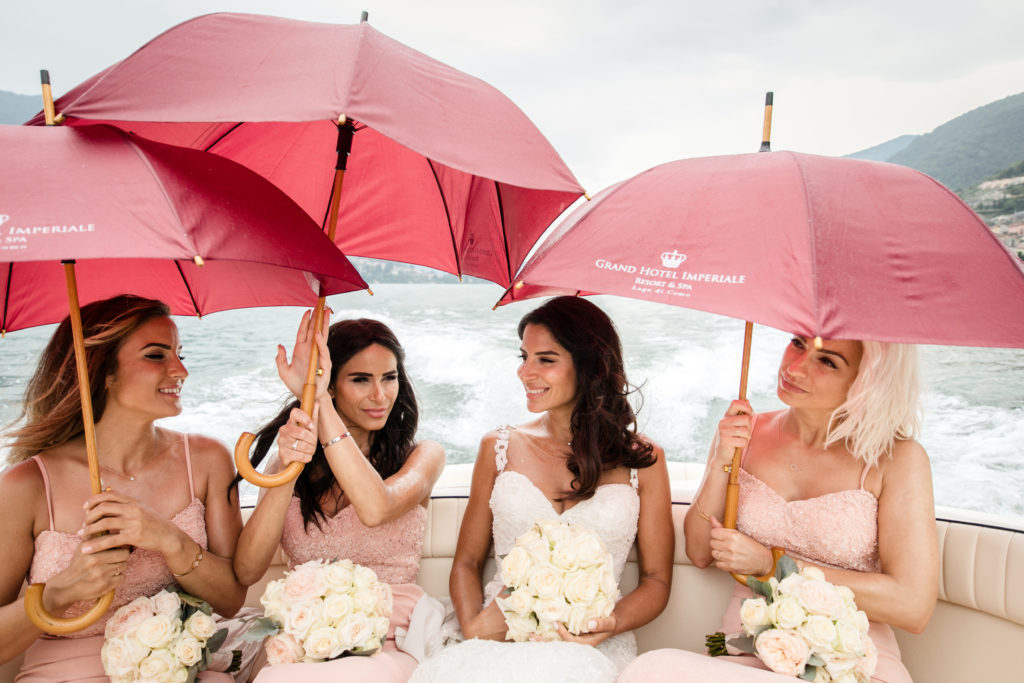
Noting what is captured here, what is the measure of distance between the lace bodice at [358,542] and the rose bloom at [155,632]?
61 cm

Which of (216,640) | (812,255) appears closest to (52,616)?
(216,640)

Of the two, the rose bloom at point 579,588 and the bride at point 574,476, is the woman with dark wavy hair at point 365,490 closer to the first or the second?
the bride at point 574,476

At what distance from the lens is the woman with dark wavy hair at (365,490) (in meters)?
2.24

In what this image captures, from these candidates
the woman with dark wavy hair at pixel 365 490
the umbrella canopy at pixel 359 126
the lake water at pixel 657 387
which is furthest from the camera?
the lake water at pixel 657 387

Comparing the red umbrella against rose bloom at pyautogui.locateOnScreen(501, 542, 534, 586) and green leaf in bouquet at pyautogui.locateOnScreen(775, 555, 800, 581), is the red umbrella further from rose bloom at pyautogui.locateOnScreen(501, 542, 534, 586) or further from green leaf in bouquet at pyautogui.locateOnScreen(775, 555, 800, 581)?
green leaf in bouquet at pyautogui.locateOnScreen(775, 555, 800, 581)

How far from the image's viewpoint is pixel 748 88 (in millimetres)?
21703

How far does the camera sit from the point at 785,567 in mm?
1990

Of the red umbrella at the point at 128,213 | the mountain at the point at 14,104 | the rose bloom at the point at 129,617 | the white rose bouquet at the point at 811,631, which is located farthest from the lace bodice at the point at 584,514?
the mountain at the point at 14,104

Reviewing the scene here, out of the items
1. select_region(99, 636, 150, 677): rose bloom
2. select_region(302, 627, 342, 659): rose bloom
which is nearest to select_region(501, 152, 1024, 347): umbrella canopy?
select_region(302, 627, 342, 659): rose bloom

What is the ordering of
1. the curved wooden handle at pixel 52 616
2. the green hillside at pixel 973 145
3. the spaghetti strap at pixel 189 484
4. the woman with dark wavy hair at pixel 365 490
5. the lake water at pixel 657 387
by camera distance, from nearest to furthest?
the curved wooden handle at pixel 52 616, the woman with dark wavy hair at pixel 365 490, the spaghetti strap at pixel 189 484, the lake water at pixel 657 387, the green hillside at pixel 973 145

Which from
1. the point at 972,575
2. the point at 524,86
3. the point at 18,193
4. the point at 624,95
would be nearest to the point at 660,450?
the point at 972,575

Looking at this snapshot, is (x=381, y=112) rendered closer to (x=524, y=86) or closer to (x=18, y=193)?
(x=18, y=193)

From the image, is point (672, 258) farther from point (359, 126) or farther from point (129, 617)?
point (129, 617)

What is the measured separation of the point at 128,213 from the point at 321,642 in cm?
128
